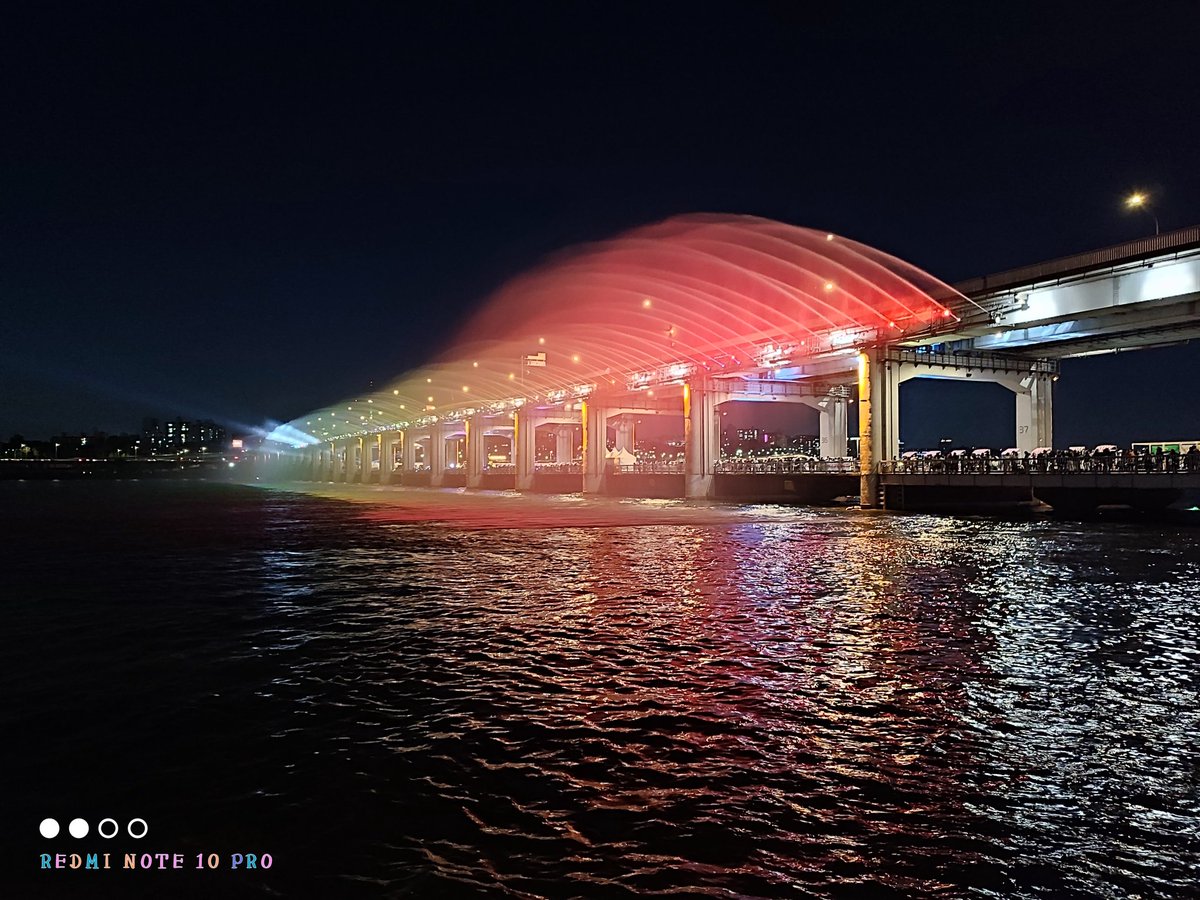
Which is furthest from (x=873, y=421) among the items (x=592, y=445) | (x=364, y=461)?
(x=364, y=461)

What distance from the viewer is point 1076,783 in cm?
761

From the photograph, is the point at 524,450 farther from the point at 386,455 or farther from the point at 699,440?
the point at 386,455

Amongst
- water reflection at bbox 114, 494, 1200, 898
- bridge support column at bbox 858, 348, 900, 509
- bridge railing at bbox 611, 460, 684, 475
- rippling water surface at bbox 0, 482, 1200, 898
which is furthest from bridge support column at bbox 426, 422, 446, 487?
water reflection at bbox 114, 494, 1200, 898

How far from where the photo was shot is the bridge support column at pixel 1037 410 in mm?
70688

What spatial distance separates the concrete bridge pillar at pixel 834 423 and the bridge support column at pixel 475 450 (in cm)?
5509

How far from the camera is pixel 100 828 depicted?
688cm

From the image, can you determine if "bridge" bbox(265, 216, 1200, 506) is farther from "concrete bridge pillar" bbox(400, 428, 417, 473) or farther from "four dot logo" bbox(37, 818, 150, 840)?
"concrete bridge pillar" bbox(400, 428, 417, 473)

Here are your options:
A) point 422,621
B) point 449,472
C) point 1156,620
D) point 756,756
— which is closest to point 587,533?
point 422,621

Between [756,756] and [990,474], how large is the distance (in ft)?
165

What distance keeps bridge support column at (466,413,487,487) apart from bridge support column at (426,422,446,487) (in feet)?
55.1

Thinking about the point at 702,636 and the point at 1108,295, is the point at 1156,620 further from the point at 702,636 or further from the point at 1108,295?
the point at 1108,295

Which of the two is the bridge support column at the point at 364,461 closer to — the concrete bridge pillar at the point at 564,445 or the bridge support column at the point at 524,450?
the concrete bridge pillar at the point at 564,445

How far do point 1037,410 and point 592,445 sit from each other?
156ft

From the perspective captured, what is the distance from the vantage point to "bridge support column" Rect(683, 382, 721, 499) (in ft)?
264
